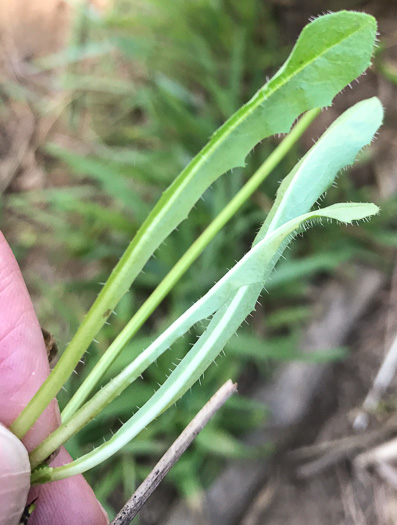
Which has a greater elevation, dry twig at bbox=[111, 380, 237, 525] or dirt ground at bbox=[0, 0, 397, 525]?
dry twig at bbox=[111, 380, 237, 525]

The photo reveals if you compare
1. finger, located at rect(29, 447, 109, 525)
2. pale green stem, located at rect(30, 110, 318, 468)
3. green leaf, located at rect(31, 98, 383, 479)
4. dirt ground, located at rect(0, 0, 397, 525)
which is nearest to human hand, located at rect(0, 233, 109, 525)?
finger, located at rect(29, 447, 109, 525)

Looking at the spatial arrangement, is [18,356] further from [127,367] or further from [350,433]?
[350,433]

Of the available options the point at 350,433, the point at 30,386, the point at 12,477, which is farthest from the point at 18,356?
the point at 350,433

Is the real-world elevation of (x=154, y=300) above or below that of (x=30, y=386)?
above

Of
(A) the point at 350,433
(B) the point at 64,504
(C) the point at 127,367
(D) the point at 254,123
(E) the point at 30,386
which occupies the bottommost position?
(A) the point at 350,433

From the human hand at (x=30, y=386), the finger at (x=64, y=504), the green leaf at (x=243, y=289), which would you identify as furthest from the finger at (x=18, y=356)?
the green leaf at (x=243, y=289)

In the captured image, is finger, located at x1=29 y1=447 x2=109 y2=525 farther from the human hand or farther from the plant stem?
the plant stem

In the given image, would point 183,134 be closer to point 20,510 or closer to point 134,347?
point 134,347

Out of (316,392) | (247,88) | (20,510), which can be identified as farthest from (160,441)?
(247,88)
